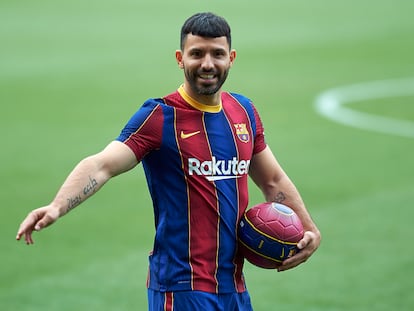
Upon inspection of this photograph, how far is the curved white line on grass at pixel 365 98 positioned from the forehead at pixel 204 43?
1042 cm

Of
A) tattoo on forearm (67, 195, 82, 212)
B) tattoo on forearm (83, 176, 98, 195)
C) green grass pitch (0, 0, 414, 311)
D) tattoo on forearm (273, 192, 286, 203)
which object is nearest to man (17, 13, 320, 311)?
tattoo on forearm (83, 176, 98, 195)

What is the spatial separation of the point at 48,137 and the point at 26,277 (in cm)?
585

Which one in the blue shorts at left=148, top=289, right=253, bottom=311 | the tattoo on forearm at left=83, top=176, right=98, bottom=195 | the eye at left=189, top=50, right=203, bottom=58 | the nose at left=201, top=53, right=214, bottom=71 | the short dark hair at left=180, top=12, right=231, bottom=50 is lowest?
the blue shorts at left=148, top=289, right=253, bottom=311

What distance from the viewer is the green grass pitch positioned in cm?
1019

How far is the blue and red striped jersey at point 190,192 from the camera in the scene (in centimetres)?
623

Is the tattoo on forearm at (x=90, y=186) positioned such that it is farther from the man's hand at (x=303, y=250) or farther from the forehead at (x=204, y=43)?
the man's hand at (x=303, y=250)

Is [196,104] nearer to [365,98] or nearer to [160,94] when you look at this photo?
[160,94]

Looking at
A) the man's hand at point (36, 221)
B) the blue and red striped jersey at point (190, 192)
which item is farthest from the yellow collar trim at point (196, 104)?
the man's hand at point (36, 221)

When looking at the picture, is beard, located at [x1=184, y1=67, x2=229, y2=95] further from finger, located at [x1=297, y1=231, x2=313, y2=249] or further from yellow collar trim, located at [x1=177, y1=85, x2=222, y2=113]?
finger, located at [x1=297, y1=231, x2=313, y2=249]

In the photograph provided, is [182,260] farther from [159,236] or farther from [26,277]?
[26,277]

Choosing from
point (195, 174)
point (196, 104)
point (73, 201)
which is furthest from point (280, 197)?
point (73, 201)

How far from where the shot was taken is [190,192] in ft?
20.5

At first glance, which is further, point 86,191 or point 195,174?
point 195,174

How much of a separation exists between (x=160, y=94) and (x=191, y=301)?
12.6 m
